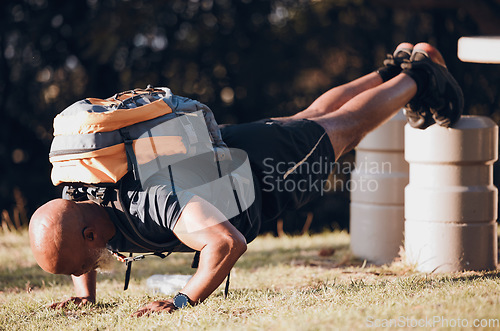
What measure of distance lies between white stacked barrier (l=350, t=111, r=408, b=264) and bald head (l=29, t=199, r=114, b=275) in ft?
6.98

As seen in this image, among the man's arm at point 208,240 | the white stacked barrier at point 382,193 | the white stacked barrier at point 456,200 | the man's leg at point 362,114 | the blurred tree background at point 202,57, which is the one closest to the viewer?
the man's arm at point 208,240

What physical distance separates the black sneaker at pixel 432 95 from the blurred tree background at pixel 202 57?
→ 3984 millimetres

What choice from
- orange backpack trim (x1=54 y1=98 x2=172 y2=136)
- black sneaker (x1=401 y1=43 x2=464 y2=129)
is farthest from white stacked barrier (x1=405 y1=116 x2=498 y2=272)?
orange backpack trim (x1=54 y1=98 x2=172 y2=136)

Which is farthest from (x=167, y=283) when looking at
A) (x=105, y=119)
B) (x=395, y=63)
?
(x=395, y=63)

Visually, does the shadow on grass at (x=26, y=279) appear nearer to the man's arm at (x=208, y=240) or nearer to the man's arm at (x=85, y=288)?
the man's arm at (x=85, y=288)

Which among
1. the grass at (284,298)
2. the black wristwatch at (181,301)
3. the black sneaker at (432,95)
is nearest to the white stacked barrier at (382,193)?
the grass at (284,298)

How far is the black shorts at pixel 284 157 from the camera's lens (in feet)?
12.2

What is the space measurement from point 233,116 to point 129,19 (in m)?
2.35

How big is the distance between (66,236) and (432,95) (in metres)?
2.58

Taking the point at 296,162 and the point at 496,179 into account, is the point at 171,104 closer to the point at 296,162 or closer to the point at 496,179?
the point at 296,162

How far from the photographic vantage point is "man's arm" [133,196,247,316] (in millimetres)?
2752

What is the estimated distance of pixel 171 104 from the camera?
3.21 metres

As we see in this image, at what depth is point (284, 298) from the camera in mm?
3000

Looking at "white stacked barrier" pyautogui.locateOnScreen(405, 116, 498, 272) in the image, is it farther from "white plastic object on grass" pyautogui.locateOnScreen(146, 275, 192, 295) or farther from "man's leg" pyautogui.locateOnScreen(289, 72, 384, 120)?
"white plastic object on grass" pyautogui.locateOnScreen(146, 275, 192, 295)
